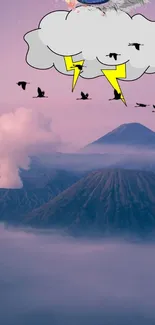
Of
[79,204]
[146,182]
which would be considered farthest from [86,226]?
[146,182]

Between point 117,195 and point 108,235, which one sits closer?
point 117,195

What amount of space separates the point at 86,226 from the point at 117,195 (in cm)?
798

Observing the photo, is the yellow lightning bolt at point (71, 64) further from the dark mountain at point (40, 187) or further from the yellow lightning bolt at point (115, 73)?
the dark mountain at point (40, 187)

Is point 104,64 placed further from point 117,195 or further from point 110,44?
point 117,195

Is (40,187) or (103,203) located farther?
(103,203)

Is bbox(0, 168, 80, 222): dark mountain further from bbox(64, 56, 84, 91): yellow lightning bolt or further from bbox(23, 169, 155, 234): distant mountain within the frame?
bbox(64, 56, 84, 91): yellow lightning bolt

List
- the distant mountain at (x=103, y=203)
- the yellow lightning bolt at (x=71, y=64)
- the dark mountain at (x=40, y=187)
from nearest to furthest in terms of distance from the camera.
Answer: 1. the yellow lightning bolt at (x=71, y=64)
2. the dark mountain at (x=40, y=187)
3. the distant mountain at (x=103, y=203)

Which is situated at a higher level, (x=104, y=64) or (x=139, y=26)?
(x=139, y=26)

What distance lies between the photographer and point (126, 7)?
8742 mm

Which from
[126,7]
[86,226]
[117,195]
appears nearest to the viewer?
[126,7]

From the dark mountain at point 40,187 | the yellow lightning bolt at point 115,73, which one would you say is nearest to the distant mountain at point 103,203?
the dark mountain at point 40,187

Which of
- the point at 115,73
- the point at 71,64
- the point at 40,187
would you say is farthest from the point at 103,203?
the point at 71,64

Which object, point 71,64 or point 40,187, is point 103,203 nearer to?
point 40,187

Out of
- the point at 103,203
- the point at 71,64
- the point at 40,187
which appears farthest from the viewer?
the point at 103,203
